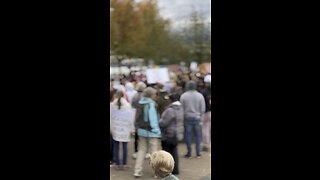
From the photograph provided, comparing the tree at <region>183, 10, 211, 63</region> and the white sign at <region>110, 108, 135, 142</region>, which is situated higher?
the tree at <region>183, 10, 211, 63</region>

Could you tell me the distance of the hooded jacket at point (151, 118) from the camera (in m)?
5.26

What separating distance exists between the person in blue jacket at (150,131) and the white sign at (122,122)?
0.35 m

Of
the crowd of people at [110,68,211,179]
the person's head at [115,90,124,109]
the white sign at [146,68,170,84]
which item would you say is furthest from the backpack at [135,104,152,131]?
the white sign at [146,68,170,84]

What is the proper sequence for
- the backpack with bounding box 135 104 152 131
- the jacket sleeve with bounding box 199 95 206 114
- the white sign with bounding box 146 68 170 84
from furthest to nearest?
the white sign with bounding box 146 68 170 84
the jacket sleeve with bounding box 199 95 206 114
the backpack with bounding box 135 104 152 131

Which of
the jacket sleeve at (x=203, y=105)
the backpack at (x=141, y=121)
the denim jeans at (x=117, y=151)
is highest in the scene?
the jacket sleeve at (x=203, y=105)

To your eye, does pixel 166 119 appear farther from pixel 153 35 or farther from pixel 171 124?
pixel 153 35

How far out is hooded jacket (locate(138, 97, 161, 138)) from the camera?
5.26 m

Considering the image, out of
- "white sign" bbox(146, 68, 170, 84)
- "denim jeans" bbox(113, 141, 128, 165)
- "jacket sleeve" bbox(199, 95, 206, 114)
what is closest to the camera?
"denim jeans" bbox(113, 141, 128, 165)

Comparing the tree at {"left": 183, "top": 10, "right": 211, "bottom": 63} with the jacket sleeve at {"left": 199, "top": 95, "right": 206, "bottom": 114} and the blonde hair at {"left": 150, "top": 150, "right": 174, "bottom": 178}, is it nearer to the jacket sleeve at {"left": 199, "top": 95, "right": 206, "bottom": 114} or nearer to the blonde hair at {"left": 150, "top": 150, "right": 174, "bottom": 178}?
the jacket sleeve at {"left": 199, "top": 95, "right": 206, "bottom": 114}

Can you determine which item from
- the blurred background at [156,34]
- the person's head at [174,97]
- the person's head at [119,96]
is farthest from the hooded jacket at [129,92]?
the blurred background at [156,34]

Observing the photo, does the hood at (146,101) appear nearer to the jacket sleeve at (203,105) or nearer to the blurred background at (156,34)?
the jacket sleeve at (203,105)
